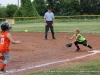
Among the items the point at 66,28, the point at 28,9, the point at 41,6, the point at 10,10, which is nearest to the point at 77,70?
the point at 66,28

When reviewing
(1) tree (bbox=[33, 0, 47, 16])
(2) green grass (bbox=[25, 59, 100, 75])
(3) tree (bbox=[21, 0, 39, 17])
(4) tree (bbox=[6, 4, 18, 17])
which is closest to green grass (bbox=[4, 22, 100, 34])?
(2) green grass (bbox=[25, 59, 100, 75])

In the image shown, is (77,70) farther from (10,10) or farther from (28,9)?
(10,10)

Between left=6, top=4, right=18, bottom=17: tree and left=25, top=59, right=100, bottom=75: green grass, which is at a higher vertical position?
left=25, top=59, right=100, bottom=75: green grass

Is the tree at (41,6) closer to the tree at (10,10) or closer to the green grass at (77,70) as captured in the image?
the tree at (10,10)

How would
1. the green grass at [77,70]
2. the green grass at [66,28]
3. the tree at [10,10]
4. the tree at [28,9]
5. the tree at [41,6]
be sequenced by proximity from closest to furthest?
1. the green grass at [77,70]
2. the green grass at [66,28]
3. the tree at [28,9]
4. the tree at [10,10]
5. the tree at [41,6]

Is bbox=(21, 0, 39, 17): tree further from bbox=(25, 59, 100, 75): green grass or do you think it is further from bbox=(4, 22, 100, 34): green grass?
bbox=(25, 59, 100, 75): green grass

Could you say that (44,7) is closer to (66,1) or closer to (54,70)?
(66,1)

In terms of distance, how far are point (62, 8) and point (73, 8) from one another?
3.22 metres

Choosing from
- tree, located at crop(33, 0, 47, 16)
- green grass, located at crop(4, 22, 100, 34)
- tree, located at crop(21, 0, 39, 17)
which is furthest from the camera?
tree, located at crop(33, 0, 47, 16)

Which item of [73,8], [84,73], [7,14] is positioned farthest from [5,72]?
[73,8]

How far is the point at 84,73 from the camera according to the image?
758cm

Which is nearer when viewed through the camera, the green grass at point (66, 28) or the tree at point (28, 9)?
the green grass at point (66, 28)

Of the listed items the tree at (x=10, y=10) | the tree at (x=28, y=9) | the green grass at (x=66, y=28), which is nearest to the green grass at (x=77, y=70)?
the green grass at (x=66, y=28)

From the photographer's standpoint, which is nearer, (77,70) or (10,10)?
(77,70)
